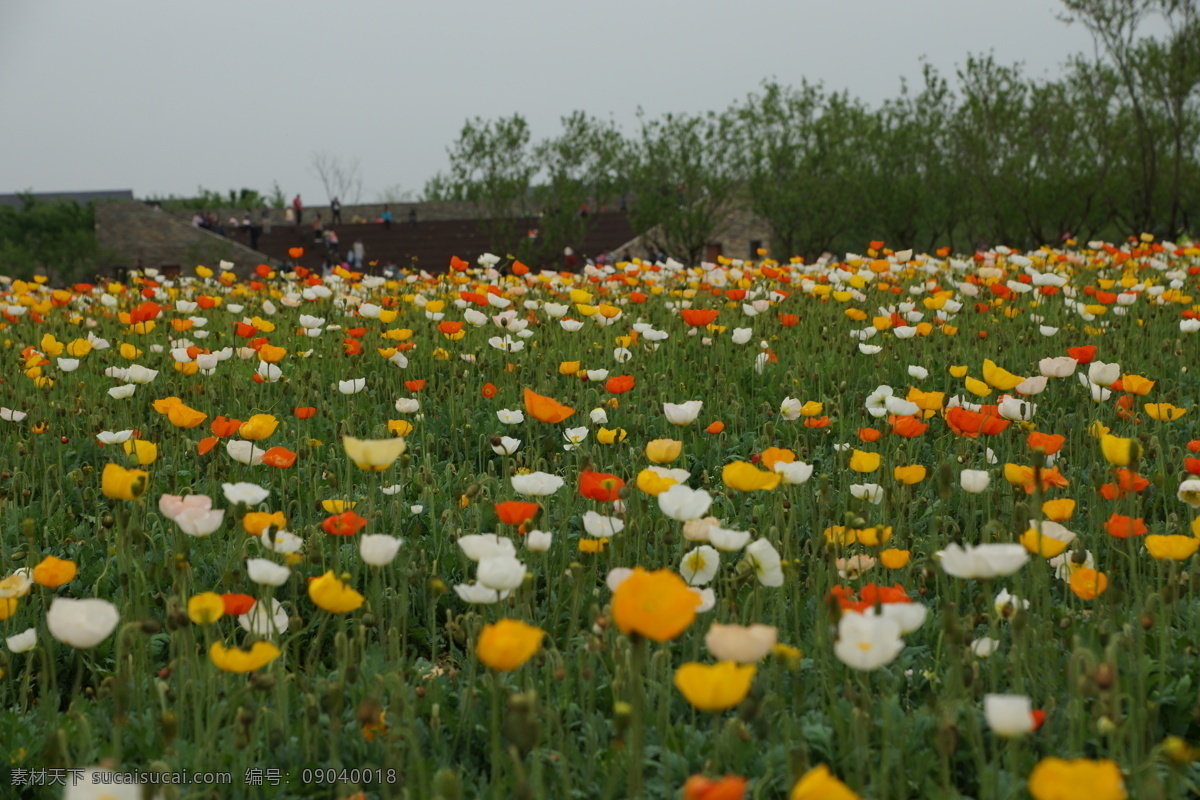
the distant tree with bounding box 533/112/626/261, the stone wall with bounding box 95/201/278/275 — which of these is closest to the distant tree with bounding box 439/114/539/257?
the distant tree with bounding box 533/112/626/261

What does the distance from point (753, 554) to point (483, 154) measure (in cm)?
2473

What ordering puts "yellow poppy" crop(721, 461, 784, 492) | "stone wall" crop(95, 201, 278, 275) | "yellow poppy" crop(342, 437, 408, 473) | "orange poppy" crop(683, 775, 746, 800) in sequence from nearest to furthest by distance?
1. "orange poppy" crop(683, 775, 746, 800)
2. "yellow poppy" crop(342, 437, 408, 473)
3. "yellow poppy" crop(721, 461, 784, 492)
4. "stone wall" crop(95, 201, 278, 275)

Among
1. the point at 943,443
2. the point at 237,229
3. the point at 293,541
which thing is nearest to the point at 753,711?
the point at 293,541

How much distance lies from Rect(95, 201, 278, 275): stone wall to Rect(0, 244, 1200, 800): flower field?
3736 cm

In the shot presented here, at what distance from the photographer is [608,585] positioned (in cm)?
221

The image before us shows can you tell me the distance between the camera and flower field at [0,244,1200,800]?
63.7 inches

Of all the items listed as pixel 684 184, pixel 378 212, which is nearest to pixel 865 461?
pixel 684 184

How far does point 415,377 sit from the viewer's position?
16.5 feet

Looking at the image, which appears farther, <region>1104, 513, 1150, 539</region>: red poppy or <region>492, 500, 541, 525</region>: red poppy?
<region>1104, 513, 1150, 539</region>: red poppy

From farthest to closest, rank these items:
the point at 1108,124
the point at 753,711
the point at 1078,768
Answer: the point at 1108,124, the point at 753,711, the point at 1078,768

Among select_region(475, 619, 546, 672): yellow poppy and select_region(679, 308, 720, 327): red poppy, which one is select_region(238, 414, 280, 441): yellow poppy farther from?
select_region(679, 308, 720, 327): red poppy

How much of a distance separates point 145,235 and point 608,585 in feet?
143

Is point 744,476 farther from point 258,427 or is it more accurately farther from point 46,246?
point 46,246

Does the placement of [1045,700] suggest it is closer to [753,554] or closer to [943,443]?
[753,554]
